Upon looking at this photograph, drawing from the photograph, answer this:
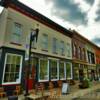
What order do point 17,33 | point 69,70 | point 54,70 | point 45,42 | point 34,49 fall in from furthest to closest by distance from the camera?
1. point 69,70
2. point 54,70
3. point 45,42
4. point 34,49
5. point 17,33

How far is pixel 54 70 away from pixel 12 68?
6.77m

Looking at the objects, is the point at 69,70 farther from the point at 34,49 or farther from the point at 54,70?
the point at 34,49

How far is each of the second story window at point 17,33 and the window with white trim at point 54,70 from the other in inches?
217

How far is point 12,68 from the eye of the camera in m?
11.9

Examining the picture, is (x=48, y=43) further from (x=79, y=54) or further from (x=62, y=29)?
(x=79, y=54)

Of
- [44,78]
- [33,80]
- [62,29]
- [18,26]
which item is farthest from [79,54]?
[18,26]

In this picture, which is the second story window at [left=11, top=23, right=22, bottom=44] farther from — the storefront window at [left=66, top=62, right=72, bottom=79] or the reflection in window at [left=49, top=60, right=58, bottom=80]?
the storefront window at [left=66, top=62, right=72, bottom=79]

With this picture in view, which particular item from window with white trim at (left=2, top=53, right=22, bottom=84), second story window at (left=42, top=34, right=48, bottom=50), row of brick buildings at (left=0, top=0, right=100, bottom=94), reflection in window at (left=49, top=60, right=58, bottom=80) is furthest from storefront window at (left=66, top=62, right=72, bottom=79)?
window with white trim at (left=2, top=53, right=22, bottom=84)

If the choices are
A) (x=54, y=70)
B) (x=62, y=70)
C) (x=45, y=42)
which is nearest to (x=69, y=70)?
(x=62, y=70)

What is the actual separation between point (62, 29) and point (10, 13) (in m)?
9.49

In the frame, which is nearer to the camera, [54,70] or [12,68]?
[12,68]

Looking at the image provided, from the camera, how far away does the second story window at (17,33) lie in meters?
12.5

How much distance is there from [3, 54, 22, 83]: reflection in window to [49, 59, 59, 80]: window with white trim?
5.12 m

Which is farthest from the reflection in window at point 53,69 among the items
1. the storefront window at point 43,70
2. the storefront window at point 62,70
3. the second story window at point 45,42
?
the second story window at point 45,42
